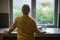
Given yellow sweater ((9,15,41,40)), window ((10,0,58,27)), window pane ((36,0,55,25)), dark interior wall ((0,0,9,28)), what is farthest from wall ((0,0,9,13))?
yellow sweater ((9,15,41,40))

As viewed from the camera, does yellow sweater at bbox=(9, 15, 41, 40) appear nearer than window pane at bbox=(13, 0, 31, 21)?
Yes

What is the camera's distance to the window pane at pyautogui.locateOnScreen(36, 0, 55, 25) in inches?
136

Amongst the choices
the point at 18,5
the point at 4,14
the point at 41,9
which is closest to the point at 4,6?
the point at 4,14

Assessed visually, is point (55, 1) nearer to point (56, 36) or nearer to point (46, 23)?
point (46, 23)

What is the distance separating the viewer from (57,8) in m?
3.44

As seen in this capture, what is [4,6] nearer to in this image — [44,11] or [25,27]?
[44,11]

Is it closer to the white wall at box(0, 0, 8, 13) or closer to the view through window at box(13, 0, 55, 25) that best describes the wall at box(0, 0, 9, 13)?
the white wall at box(0, 0, 8, 13)

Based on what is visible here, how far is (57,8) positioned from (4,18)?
1.16 metres

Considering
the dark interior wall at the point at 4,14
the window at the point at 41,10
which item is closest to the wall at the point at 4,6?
the dark interior wall at the point at 4,14

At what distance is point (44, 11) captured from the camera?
3.46m

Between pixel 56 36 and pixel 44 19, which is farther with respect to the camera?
pixel 44 19

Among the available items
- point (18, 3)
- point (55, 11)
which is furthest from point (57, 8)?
point (18, 3)

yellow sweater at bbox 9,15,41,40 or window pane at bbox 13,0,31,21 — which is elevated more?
window pane at bbox 13,0,31,21

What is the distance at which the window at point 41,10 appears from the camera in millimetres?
3429
